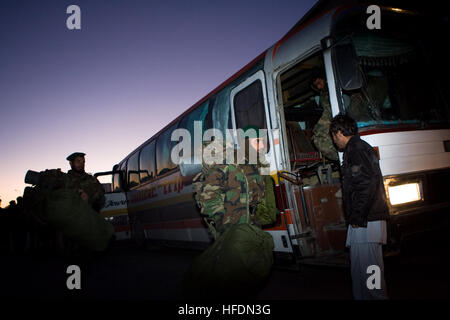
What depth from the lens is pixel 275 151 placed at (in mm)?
4430

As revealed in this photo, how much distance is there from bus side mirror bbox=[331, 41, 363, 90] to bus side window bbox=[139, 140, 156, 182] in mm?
6366

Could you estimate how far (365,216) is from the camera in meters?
2.76

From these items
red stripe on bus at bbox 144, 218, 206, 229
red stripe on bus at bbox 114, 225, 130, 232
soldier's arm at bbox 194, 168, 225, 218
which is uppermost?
soldier's arm at bbox 194, 168, 225, 218

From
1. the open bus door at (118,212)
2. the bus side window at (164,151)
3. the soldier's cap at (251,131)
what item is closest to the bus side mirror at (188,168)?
the bus side window at (164,151)

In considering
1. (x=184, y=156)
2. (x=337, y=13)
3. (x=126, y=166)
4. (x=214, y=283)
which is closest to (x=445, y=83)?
(x=337, y=13)

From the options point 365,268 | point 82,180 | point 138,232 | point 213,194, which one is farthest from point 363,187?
point 138,232

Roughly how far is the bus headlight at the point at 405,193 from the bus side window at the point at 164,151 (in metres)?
5.04

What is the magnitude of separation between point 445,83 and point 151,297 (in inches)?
209

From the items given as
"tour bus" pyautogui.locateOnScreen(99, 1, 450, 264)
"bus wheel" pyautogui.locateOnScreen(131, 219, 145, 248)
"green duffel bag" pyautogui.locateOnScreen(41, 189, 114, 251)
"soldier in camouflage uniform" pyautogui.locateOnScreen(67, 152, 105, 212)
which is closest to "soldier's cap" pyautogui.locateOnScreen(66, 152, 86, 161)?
"soldier in camouflage uniform" pyautogui.locateOnScreen(67, 152, 105, 212)

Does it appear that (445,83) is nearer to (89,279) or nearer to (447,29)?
(447,29)

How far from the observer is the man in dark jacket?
2.75 metres

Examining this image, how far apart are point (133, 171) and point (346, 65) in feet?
28.8

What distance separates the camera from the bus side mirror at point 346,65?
3.33m

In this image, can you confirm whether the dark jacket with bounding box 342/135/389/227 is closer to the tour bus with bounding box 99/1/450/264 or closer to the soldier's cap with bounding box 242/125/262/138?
the tour bus with bounding box 99/1/450/264
